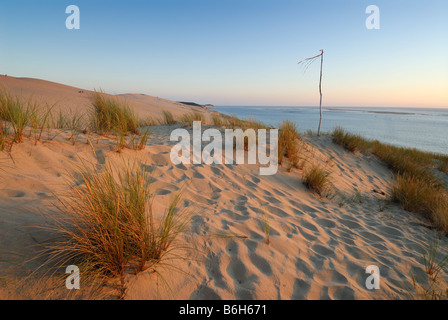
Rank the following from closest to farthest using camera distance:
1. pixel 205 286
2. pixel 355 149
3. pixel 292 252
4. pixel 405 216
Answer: pixel 205 286 < pixel 292 252 < pixel 405 216 < pixel 355 149

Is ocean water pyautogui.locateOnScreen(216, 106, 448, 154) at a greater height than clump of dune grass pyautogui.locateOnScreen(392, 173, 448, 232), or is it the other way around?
ocean water pyautogui.locateOnScreen(216, 106, 448, 154)

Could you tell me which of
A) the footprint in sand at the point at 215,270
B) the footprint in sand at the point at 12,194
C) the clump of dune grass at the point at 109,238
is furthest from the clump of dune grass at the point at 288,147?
the footprint in sand at the point at 12,194

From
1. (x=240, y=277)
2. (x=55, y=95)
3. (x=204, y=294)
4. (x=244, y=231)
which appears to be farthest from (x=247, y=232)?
(x=55, y=95)

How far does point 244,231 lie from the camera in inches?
81.7

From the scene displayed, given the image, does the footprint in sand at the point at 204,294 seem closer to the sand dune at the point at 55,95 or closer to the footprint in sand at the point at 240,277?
the footprint in sand at the point at 240,277

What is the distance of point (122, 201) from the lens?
148 cm

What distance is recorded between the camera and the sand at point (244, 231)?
4.70 ft

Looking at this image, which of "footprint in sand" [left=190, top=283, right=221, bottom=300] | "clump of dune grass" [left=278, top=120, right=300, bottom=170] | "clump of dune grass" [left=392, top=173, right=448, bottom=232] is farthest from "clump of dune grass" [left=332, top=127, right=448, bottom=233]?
"footprint in sand" [left=190, top=283, right=221, bottom=300]

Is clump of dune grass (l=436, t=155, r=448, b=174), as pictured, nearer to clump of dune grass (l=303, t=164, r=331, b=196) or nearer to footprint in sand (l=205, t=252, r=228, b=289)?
clump of dune grass (l=303, t=164, r=331, b=196)

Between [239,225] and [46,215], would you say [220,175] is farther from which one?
[46,215]

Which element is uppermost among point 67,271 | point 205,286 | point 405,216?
point 67,271

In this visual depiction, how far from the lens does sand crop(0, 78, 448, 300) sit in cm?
143

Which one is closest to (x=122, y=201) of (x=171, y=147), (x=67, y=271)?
(x=67, y=271)

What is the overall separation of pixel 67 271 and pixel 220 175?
2.41 meters
